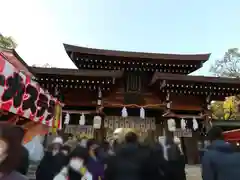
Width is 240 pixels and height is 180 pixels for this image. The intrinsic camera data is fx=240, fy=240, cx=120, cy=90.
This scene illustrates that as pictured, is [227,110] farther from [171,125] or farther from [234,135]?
[171,125]

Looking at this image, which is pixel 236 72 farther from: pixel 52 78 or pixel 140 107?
pixel 52 78

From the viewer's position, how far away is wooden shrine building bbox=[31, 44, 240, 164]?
11133 millimetres

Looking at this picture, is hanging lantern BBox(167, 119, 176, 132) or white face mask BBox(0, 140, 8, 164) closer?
white face mask BBox(0, 140, 8, 164)

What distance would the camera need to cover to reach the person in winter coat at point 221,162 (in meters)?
3.44

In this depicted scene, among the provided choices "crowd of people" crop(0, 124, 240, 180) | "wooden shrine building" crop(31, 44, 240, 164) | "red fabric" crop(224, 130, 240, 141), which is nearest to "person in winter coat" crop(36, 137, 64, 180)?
"crowd of people" crop(0, 124, 240, 180)

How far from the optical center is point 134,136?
12.8ft

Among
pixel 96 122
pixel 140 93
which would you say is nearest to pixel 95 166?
pixel 96 122

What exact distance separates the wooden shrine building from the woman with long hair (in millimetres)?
9057

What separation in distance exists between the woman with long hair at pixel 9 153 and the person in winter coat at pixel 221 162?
2.78 meters

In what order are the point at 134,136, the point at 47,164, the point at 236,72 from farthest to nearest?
the point at 236,72 < the point at 47,164 < the point at 134,136

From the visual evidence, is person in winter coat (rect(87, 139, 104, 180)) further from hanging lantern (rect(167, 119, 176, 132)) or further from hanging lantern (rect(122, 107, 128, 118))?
hanging lantern (rect(167, 119, 176, 132))

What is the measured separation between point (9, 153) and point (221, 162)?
9.57 feet

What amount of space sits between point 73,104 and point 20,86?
20.8 ft

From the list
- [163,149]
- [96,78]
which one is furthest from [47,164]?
[96,78]
